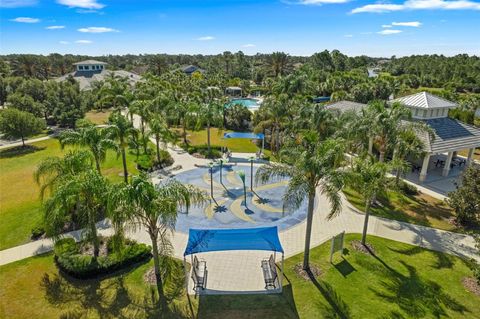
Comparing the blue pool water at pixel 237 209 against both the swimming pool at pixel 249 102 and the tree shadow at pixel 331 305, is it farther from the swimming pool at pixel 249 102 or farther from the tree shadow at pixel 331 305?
the swimming pool at pixel 249 102

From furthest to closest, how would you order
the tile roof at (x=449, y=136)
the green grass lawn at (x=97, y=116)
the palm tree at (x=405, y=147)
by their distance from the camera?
the green grass lawn at (x=97, y=116) → the tile roof at (x=449, y=136) → the palm tree at (x=405, y=147)

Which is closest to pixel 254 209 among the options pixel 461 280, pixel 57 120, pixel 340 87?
pixel 461 280

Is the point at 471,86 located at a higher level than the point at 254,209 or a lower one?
higher

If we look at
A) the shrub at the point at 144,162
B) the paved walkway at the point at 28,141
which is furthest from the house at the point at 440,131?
the paved walkway at the point at 28,141

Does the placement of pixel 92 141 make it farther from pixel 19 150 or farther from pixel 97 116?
pixel 97 116

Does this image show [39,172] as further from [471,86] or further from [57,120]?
[471,86]

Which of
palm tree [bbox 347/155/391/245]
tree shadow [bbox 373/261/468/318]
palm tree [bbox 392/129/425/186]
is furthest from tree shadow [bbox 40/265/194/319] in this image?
palm tree [bbox 392/129/425/186]
